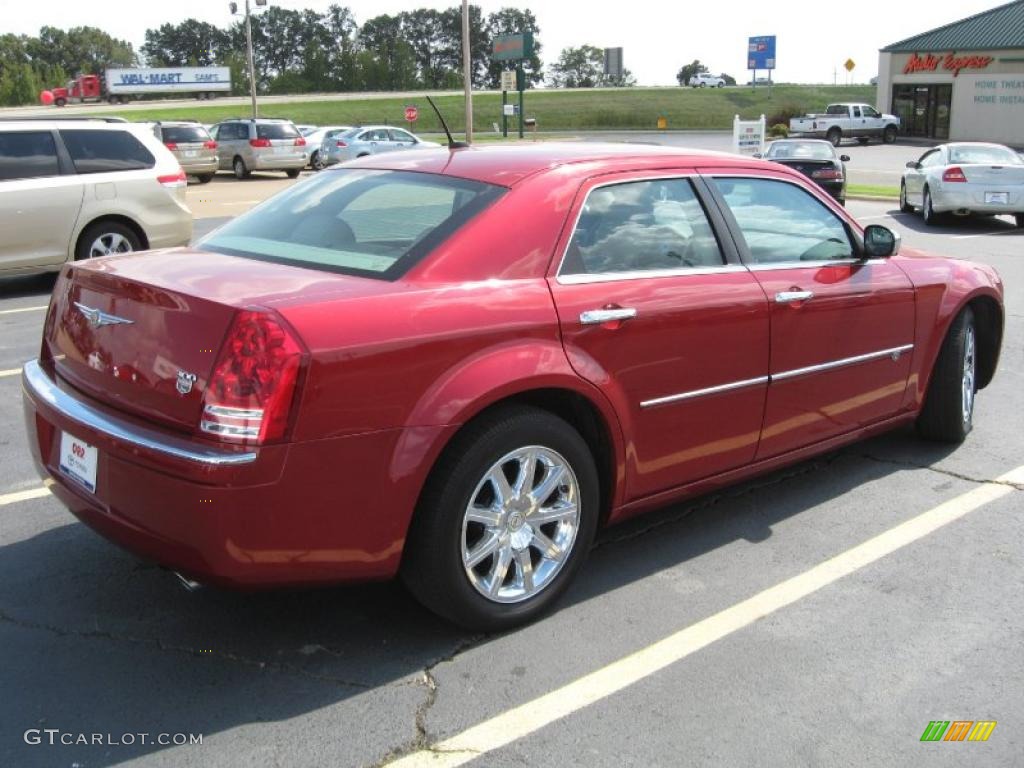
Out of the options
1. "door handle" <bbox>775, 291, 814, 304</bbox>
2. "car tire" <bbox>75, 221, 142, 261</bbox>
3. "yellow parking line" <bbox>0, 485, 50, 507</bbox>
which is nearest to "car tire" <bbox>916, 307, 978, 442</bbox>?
"door handle" <bbox>775, 291, 814, 304</bbox>

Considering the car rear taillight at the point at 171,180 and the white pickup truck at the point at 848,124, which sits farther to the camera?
the white pickup truck at the point at 848,124

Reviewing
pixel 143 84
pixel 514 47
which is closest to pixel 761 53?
pixel 514 47

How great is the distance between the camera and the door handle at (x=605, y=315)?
3552 mm

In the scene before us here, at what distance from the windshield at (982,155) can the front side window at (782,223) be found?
46.2 feet

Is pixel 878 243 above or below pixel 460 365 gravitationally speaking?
above

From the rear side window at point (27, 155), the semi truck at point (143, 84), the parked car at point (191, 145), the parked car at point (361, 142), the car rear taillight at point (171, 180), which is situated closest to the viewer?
the rear side window at point (27, 155)

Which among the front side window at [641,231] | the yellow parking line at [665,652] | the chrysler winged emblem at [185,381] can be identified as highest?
the front side window at [641,231]

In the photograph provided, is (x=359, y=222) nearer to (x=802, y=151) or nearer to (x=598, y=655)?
(x=598, y=655)

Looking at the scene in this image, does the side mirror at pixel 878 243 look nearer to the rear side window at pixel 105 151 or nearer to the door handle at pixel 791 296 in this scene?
the door handle at pixel 791 296

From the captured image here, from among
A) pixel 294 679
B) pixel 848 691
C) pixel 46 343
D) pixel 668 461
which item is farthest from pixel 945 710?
pixel 46 343

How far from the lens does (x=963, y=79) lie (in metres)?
50.1

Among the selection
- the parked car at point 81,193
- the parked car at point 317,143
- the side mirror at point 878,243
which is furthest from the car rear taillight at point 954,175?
the parked car at point 317,143

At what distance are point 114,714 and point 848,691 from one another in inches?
88.0

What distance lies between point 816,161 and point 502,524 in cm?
1783
